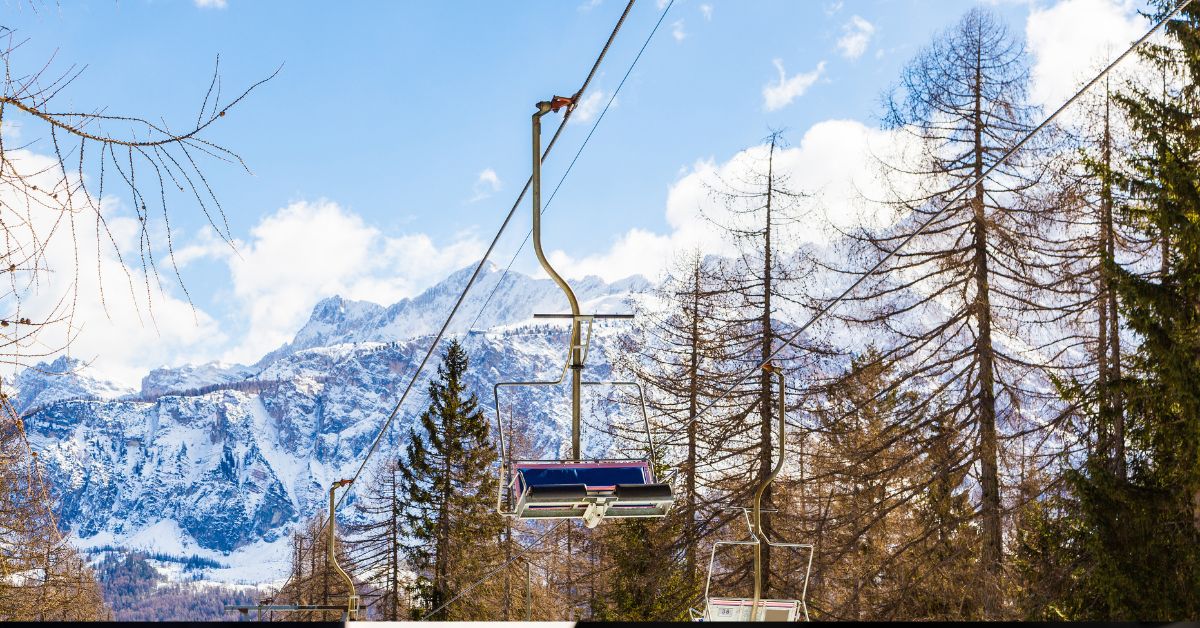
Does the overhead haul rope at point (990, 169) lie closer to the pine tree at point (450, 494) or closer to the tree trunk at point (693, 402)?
the tree trunk at point (693, 402)

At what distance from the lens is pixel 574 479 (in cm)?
730

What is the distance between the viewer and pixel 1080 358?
17.7 meters

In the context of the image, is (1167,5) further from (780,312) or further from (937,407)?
(780,312)

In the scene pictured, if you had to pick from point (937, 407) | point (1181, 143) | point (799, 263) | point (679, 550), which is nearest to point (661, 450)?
point (679, 550)

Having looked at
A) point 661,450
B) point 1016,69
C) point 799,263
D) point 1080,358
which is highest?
point 1016,69

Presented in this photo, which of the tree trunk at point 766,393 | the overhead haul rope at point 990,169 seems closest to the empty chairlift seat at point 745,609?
the overhead haul rope at point 990,169

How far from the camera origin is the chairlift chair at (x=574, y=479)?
6.25m

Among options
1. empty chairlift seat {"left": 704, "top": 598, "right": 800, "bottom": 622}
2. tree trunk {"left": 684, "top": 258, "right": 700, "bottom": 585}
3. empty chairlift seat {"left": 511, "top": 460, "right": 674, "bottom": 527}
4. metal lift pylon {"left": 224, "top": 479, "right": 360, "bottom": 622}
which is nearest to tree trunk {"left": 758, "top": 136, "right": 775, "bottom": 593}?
tree trunk {"left": 684, "top": 258, "right": 700, "bottom": 585}

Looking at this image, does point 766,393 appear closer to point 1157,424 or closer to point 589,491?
point 1157,424

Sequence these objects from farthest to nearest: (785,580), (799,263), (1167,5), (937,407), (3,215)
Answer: (799,263) → (785,580) → (937,407) → (1167,5) → (3,215)

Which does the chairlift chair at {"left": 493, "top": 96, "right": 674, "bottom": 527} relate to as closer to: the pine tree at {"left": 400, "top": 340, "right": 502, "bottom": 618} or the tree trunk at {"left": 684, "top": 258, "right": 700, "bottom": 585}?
the tree trunk at {"left": 684, "top": 258, "right": 700, "bottom": 585}

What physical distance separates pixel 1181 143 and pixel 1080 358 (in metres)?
5.06

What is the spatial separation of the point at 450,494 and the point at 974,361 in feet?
61.6

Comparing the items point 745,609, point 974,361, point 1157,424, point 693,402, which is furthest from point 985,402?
point 745,609
